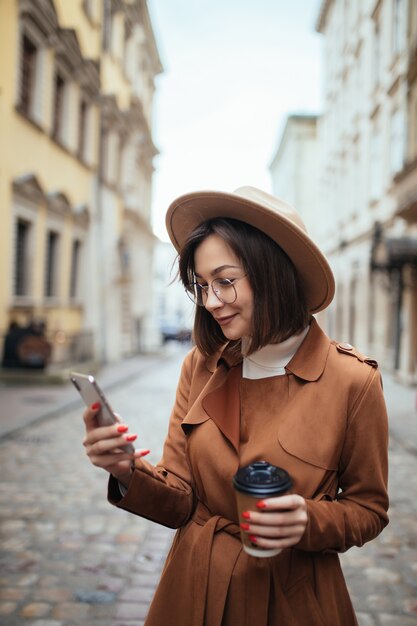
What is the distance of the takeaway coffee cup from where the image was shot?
1114 mm

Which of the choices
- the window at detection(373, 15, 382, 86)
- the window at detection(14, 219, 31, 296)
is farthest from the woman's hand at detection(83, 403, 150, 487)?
the window at detection(373, 15, 382, 86)

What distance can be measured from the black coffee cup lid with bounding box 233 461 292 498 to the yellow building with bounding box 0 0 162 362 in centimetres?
1132

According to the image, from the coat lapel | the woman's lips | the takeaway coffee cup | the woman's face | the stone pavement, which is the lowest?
the stone pavement

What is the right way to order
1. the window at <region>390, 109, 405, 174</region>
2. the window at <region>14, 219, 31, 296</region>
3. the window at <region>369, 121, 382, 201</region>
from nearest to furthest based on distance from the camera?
the window at <region>14, 219, 31, 296</region> → the window at <region>390, 109, 405, 174</region> → the window at <region>369, 121, 382, 201</region>

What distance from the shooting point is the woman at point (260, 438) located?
1359mm

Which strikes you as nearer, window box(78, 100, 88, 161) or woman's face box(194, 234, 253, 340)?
woman's face box(194, 234, 253, 340)

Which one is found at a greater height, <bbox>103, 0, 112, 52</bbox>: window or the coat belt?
<bbox>103, 0, 112, 52</bbox>: window

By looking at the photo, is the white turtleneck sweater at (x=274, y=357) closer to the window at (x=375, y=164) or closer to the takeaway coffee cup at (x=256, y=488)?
the takeaway coffee cup at (x=256, y=488)

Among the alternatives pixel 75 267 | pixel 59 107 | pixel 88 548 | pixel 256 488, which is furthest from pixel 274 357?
pixel 75 267

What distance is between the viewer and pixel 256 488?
1.12m

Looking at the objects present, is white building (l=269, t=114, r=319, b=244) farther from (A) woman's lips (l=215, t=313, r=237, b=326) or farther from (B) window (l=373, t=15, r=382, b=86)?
(A) woman's lips (l=215, t=313, r=237, b=326)

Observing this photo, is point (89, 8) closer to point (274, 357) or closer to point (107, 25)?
point (107, 25)

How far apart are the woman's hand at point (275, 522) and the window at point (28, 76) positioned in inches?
534

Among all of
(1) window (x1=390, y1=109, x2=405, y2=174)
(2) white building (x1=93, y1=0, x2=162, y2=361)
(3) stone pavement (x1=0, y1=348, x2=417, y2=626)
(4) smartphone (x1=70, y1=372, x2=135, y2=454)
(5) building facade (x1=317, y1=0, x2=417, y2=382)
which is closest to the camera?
(4) smartphone (x1=70, y1=372, x2=135, y2=454)
